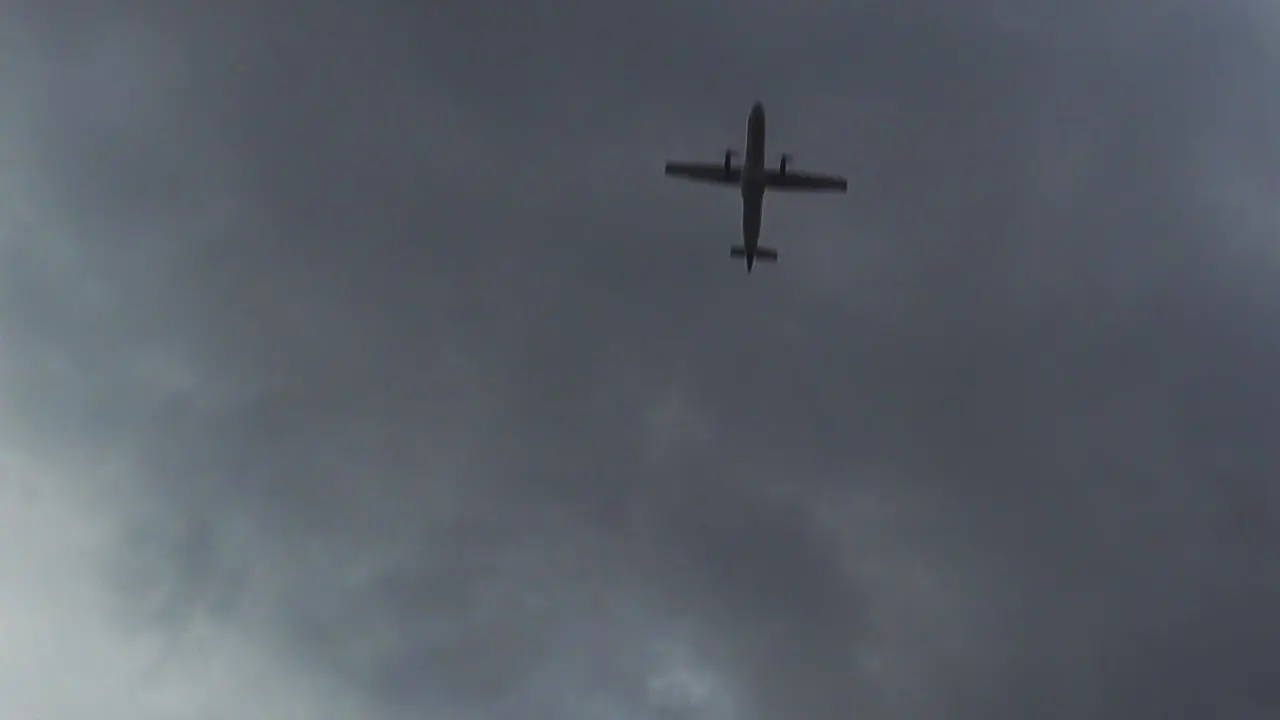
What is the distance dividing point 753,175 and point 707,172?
6.71 meters

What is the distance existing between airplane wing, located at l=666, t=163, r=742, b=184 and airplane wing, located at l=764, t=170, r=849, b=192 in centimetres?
405

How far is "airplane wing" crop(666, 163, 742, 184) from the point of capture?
150 m

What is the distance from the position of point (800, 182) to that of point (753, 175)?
712 cm

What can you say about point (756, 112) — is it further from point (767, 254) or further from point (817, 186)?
point (767, 254)

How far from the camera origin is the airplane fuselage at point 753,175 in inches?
5576

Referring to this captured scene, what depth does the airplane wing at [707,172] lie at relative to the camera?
150 metres

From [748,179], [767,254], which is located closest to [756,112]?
[748,179]

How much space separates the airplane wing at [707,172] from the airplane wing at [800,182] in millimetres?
4052

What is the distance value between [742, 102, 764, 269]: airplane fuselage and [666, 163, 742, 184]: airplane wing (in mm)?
1732

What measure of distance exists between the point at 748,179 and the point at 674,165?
413 inches

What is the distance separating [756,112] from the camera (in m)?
141

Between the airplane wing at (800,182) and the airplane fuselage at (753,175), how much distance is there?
1.58 m

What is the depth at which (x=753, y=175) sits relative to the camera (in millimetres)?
146500

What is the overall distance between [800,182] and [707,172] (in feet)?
38.2
